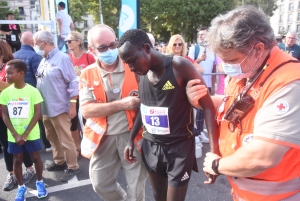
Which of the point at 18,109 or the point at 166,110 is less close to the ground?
the point at 166,110

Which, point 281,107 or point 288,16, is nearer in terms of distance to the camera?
point 281,107

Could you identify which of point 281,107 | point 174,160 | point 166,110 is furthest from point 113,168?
point 281,107

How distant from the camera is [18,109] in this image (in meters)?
2.83

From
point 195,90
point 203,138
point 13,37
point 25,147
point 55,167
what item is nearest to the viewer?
point 195,90

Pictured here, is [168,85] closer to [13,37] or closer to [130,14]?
[130,14]

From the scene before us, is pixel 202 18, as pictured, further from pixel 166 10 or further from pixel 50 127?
pixel 50 127

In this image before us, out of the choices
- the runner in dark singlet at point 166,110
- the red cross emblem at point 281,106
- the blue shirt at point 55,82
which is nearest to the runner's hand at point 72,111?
the blue shirt at point 55,82

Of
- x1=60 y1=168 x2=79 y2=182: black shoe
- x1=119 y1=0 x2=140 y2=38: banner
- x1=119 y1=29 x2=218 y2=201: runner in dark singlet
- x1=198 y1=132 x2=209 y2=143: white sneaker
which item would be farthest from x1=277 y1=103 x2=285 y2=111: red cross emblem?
x1=198 y1=132 x2=209 y2=143: white sneaker

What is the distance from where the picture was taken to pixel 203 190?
298 centimetres

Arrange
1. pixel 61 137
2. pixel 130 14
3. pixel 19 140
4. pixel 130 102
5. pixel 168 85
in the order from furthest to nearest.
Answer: pixel 130 14
pixel 61 137
pixel 19 140
pixel 130 102
pixel 168 85

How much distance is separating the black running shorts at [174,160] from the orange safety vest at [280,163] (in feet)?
1.72

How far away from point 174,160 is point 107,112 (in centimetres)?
66

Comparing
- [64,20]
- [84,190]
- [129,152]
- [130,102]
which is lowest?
[84,190]

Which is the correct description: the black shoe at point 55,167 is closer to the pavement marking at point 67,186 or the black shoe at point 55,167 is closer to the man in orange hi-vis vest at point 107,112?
the pavement marking at point 67,186
